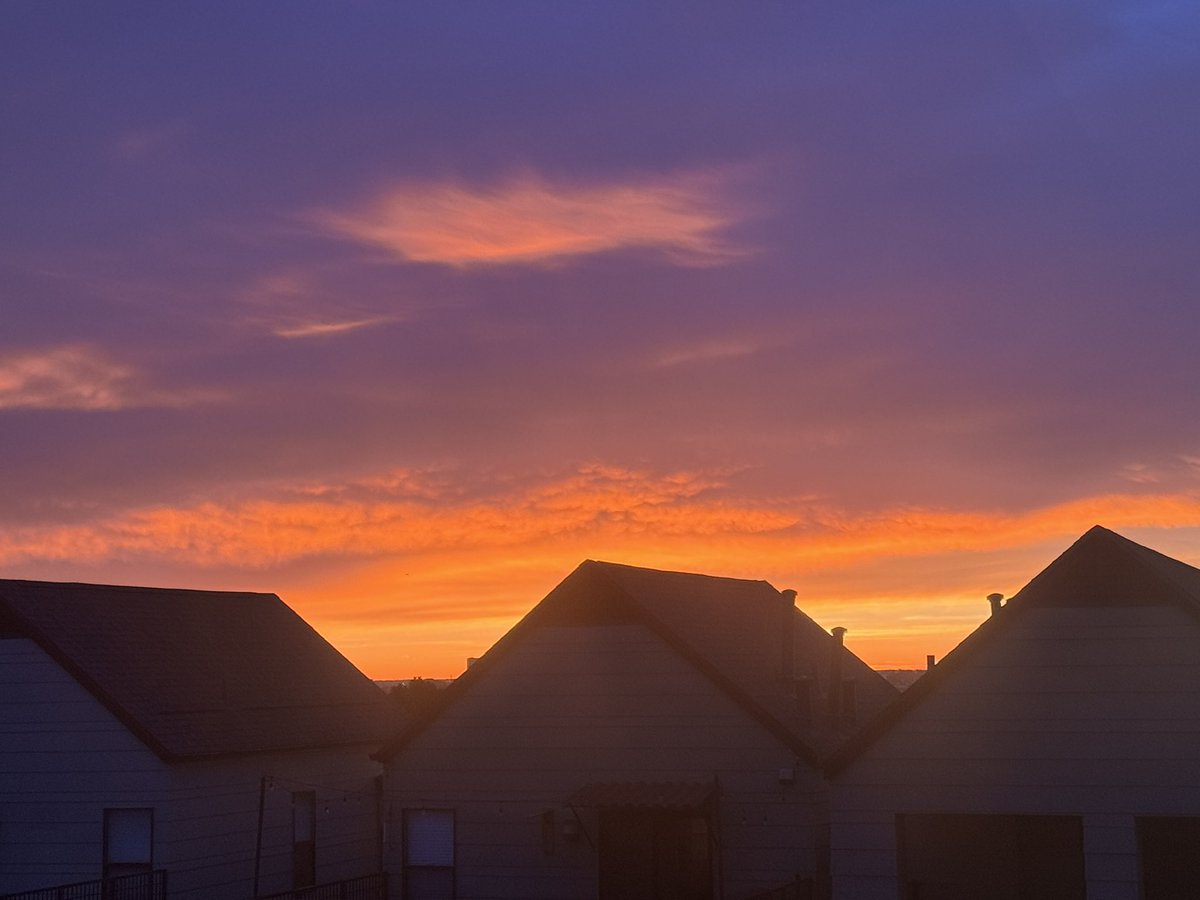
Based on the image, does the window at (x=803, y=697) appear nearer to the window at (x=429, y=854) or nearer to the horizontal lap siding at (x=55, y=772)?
the window at (x=429, y=854)

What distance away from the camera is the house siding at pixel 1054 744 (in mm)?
24953

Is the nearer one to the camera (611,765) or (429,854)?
(611,765)

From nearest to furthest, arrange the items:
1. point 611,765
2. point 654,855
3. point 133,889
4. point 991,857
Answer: point 991,857, point 654,855, point 133,889, point 611,765

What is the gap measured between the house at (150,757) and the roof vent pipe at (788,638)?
1195 centimetres

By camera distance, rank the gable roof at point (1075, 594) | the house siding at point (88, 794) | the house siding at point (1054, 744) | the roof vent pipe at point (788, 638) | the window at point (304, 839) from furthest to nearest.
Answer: the window at point (304, 839), the roof vent pipe at point (788, 638), the house siding at point (88, 794), the gable roof at point (1075, 594), the house siding at point (1054, 744)

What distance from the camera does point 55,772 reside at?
33.3m

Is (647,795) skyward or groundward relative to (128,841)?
skyward

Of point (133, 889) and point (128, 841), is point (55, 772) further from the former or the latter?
point (133, 889)

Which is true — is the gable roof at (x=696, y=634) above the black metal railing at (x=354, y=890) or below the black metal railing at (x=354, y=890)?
above

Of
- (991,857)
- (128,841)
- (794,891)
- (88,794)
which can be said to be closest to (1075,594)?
(991,857)

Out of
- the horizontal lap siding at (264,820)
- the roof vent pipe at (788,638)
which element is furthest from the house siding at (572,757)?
the roof vent pipe at (788,638)

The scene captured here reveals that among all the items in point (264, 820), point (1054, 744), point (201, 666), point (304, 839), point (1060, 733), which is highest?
point (201, 666)

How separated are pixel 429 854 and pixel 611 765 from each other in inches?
185

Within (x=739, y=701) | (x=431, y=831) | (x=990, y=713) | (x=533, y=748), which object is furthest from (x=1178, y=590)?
(x=431, y=831)
